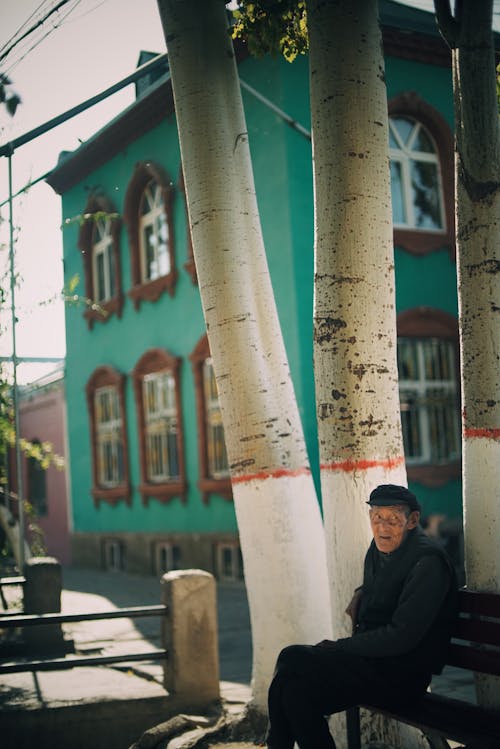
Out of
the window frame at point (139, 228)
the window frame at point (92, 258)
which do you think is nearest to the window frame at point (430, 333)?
the window frame at point (139, 228)

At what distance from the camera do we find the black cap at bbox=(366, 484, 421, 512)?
4523mm

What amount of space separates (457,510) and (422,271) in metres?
3.93

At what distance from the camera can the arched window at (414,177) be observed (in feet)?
49.2

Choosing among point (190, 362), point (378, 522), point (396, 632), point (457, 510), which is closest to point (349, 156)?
point (378, 522)

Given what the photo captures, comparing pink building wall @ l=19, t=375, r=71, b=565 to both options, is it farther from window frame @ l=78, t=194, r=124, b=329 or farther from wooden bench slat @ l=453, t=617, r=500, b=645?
wooden bench slat @ l=453, t=617, r=500, b=645

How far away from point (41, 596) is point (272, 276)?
6.92m

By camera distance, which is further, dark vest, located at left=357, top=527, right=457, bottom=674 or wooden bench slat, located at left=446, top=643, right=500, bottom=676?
dark vest, located at left=357, top=527, right=457, bottom=674

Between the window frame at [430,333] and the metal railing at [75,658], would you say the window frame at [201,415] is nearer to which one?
the window frame at [430,333]

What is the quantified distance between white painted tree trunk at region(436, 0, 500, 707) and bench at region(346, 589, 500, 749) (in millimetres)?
378

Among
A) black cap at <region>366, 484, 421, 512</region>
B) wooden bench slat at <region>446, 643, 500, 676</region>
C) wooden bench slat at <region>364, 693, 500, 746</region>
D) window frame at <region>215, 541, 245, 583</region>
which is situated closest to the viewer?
wooden bench slat at <region>364, 693, 500, 746</region>

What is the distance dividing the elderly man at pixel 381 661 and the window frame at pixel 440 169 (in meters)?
10.8

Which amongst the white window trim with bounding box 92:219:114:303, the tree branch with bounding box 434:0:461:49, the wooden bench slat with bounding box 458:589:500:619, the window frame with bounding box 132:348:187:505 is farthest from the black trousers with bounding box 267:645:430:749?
the white window trim with bounding box 92:219:114:303

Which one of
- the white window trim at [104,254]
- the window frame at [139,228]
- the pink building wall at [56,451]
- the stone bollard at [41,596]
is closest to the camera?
the stone bollard at [41,596]

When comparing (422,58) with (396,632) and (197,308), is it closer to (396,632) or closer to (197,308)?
(197,308)
